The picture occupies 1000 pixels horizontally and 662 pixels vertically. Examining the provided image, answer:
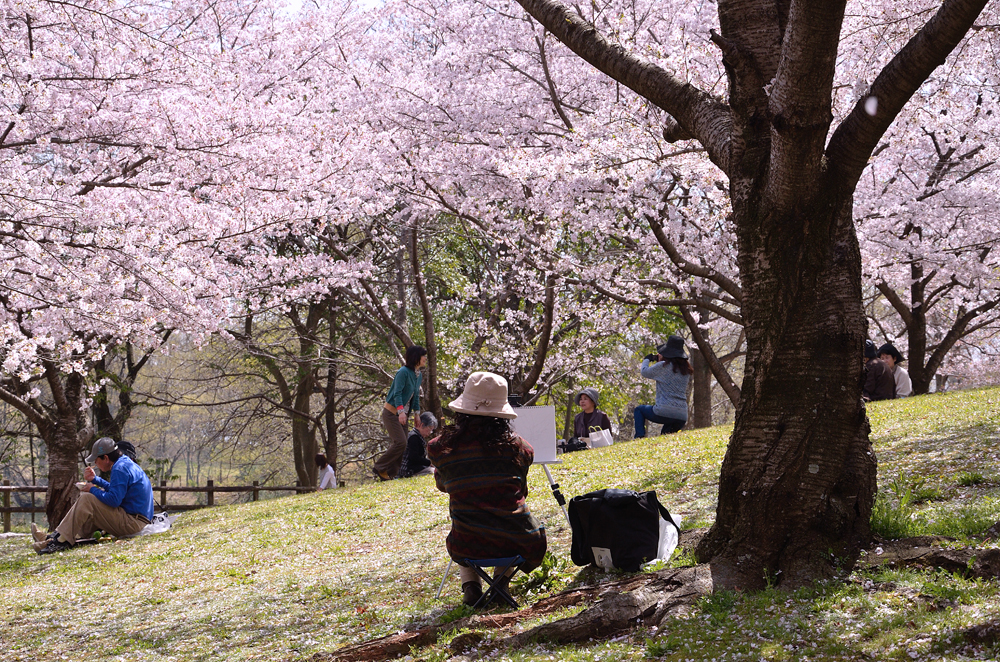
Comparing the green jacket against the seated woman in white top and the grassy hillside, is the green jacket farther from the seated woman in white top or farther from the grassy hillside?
the seated woman in white top

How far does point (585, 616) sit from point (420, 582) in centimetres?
215

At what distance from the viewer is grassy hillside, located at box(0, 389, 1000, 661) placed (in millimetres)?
3637

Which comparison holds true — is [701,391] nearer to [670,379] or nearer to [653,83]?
[670,379]

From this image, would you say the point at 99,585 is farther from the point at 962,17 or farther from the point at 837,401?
the point at 962,17

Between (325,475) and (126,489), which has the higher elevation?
(126,489)

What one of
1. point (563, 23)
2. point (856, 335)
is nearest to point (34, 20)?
point (563, 23)

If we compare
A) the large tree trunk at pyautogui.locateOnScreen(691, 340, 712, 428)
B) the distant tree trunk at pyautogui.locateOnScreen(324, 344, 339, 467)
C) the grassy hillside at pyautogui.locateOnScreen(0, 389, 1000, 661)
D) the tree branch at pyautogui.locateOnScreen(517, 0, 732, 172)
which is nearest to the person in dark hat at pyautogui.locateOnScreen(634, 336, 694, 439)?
the grassy hillside at pyautogui.locateOnScreen(0, 389, 1000, 661)

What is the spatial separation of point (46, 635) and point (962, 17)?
7298 millimetres

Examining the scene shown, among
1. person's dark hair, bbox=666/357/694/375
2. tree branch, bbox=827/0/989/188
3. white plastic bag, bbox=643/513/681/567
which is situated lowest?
white plastic bag, bbox=643/513/681/567

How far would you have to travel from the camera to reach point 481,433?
504 cm

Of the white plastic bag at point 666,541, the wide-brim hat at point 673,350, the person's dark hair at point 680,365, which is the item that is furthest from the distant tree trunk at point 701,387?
the white plastic bag at point 666,541

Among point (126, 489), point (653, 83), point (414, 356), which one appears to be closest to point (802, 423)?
point (653, 83)

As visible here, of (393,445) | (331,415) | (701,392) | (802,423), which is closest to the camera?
(802,423)

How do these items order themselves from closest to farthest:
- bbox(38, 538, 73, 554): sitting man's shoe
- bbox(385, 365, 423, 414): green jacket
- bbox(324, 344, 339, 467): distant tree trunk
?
bbox(38, 538, 73, 554): sitting man's shoe, bbox(385, 365, 423, 414): green jacket, bbox(324, 344, 339, 467): distant tree trunk
